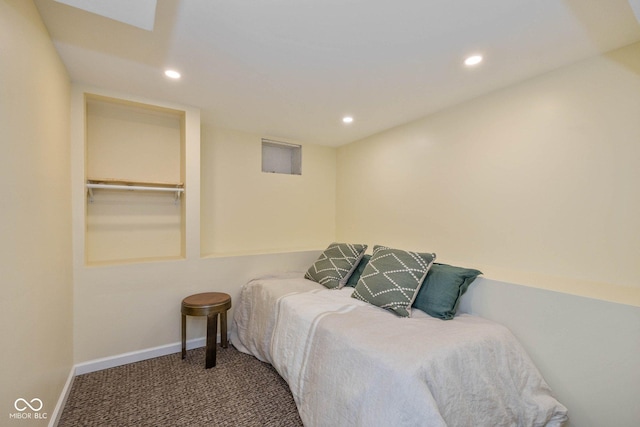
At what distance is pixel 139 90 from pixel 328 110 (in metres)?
1.64

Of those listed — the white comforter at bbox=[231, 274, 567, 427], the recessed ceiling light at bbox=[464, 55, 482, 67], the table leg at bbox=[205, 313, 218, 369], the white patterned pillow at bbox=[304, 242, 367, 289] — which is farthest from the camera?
the white patterned pillow at bbox=[304, 242, 367, 289]

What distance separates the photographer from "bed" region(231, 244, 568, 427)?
4.06 feet

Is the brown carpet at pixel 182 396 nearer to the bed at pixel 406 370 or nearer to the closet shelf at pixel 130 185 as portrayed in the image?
the bed at pixel 406 370

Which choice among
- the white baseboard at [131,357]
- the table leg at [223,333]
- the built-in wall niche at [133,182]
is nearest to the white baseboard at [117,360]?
the white baseboard at [131,357]

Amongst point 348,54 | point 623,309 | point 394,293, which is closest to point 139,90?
point 348,54

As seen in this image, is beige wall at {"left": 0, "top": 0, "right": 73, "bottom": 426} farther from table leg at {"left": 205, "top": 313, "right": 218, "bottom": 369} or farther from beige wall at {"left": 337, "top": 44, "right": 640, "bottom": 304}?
beige wall at {"left": 337, "top": 44, "right": 640, "bottom": 304}

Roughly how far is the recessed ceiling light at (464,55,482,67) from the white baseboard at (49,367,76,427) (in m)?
3.40

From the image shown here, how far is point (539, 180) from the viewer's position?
6.29 ft

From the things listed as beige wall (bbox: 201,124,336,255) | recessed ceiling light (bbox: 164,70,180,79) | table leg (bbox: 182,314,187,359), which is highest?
recessed ceiling light (bbox: 164,70,180,79)

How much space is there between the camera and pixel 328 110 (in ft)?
8.36

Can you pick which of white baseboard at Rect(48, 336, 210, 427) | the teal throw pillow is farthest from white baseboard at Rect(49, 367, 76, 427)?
the teal throw pillow

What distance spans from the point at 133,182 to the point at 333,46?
2059 millimetres

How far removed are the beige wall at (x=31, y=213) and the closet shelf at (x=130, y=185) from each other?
344 mm

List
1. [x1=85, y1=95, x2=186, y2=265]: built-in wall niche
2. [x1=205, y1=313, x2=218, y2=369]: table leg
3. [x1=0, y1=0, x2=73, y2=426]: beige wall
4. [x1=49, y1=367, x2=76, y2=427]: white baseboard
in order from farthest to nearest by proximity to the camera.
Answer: [x1=85, y1=95, x2=186, y2=265]: built-in wall niche < [x1=205, y1=313, x2=218, y2=369]: table leg < [x1=49, y1=367, x2=76, y2=427]: white baseboard < [x1=0, y1=0, x2=73, y2=426]: beige wall
